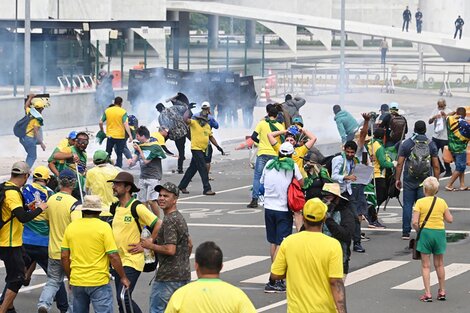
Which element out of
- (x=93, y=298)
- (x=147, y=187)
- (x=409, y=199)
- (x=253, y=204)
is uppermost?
(x=147, y=187)

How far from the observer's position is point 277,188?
15578 mm

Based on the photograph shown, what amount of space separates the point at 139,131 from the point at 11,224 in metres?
6.05

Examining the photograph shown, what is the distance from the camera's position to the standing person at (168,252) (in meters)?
12.0

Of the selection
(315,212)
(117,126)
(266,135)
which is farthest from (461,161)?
(315,212)

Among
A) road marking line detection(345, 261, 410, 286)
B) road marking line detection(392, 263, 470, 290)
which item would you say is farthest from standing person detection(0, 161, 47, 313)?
road marking line detection(392, 263, 470, 290)

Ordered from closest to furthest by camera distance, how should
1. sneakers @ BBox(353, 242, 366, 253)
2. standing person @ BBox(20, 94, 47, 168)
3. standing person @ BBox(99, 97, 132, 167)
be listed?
sneakers @ BBox(353, 242, 366, 253), standing person @ BBox(20, 94, 47, 168), standing person @ BBox(99, 97, 132, 167)

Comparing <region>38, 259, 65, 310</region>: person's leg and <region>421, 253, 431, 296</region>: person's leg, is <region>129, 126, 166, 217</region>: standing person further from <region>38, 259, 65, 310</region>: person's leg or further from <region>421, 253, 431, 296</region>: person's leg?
<region>38, 259, 65, 310</region>: person's leg

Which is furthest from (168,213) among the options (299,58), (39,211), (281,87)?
(299,58)

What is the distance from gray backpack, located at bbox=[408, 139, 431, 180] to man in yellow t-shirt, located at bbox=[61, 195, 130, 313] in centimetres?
751

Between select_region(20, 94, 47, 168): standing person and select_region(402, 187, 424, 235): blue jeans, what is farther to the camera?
select_region(20, 94, 47, 168): standing person

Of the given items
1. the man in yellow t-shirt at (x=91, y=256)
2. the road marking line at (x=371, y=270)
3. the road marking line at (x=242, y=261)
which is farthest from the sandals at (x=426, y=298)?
the man in yellow t-shirt at (x=91, y=256)

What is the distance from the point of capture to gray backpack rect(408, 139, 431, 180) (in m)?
18.6

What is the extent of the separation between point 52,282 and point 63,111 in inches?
979

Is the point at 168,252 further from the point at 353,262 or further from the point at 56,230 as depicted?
the point at 353,262
